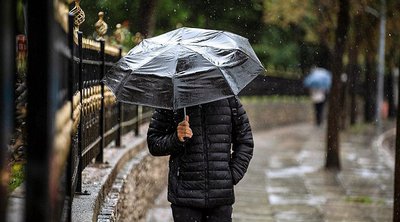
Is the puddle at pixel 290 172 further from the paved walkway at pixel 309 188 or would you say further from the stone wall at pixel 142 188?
the stone wall at pixel 142 188

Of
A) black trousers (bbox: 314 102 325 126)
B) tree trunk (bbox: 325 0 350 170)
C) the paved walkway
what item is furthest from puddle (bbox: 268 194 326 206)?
black trousers (bbox: 314 102 325 126)

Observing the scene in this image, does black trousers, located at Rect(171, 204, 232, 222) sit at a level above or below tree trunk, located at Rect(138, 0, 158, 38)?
below

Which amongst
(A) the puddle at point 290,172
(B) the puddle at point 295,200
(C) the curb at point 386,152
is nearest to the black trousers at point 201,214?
(B) the puddle at point 295,200

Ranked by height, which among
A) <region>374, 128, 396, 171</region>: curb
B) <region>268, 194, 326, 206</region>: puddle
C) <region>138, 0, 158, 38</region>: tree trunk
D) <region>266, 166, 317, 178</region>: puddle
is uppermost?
<region>138, 0, 158, 38</region>: tree trunk

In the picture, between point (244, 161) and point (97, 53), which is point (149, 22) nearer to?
point (97, 53)

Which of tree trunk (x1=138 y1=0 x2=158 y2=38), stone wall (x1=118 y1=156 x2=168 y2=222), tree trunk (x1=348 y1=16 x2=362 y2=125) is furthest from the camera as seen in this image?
tree trunk (x1=348 y1=16 x2=362 y2=125)

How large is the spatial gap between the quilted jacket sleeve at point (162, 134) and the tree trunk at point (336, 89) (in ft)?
33.6

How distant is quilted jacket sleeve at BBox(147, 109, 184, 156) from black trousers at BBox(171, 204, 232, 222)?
1.22 ft

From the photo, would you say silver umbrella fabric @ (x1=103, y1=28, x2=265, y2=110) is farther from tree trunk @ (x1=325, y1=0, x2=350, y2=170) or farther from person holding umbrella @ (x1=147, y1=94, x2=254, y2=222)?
tree trunk @ (x1=325, y1=0, x2=350, y2=170)

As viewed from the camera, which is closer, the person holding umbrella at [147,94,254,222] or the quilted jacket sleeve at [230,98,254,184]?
the person holding umbrella at [147,94,254,222]

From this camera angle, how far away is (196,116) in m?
5.69

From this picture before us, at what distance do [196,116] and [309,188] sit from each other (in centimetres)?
799

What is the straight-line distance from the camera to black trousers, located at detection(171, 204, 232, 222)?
5.64 meters

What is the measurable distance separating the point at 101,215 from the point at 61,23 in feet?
9.67
